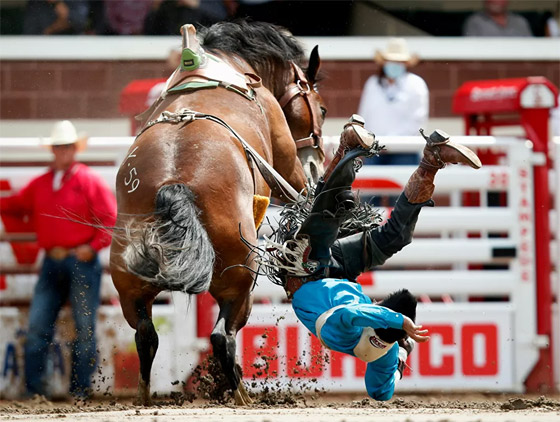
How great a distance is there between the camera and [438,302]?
731 centimetres

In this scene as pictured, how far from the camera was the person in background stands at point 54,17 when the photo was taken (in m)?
9.88

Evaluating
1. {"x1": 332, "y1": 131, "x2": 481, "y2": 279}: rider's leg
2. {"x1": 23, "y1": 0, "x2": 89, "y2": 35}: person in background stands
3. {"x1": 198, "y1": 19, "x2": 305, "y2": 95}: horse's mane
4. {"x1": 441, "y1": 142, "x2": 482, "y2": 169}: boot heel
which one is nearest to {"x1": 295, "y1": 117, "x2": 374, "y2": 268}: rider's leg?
{"x1": 332, "y1": 131, "x2": 481, "y2": 279}: rider's leg

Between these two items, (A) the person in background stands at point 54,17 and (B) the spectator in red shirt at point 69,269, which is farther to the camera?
(A) the person in background stands at point 54,17

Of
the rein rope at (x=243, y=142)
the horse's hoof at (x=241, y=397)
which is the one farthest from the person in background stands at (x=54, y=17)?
the horse's hoof at (x=241, y=397)

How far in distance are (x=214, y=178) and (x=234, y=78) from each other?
0.89 metres

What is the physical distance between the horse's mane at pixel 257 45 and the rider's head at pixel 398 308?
215 cm

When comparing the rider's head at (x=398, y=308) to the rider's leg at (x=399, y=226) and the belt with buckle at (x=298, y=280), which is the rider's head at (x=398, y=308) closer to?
the belt with buckle at (x=298, y=280)

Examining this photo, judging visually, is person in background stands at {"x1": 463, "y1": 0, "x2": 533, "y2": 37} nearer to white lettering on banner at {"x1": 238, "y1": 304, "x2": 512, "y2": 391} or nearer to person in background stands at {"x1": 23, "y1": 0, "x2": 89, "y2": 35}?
person in background stands at {"x1": 23, "y1": 0, "x2": 89, "y2": 35}

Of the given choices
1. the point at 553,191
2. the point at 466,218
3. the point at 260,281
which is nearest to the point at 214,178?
the point at 260,281

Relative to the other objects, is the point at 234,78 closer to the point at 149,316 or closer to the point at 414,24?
the point at 149,316

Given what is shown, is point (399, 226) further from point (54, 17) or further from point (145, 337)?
point (54, 17)

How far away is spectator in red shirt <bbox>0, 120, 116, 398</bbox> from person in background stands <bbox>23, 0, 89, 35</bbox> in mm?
Answer: 3478

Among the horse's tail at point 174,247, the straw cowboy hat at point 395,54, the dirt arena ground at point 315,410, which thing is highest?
the straw cowboy hat at point 395,54

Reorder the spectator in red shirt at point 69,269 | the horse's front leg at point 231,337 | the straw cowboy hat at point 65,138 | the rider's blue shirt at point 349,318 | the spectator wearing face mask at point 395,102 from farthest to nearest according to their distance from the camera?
the spectator wearing face mask at point 395,102
the straw cowboy hat at point 65,138
the spectator in red shirt at point 69,269
the horse's front leg at point 231,337
the rider's blue shirt at point 349,318
